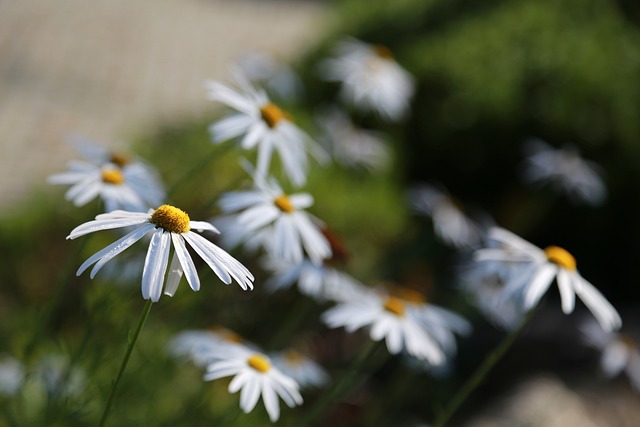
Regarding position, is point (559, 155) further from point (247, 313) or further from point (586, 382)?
point (247, 313)

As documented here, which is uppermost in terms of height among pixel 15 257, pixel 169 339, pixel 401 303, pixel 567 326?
pixel 401 303

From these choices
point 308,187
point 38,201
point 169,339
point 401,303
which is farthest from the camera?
point 38,201

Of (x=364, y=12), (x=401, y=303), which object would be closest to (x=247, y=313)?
(x=401, y=303)

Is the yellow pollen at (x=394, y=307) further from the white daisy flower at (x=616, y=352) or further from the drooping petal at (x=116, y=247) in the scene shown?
the white daisy flower at (x=616, y=352)

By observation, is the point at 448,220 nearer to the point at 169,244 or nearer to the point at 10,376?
the point at 10,376

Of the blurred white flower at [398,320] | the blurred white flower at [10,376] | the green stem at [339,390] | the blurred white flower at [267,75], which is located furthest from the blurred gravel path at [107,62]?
the green stem at [339,390]

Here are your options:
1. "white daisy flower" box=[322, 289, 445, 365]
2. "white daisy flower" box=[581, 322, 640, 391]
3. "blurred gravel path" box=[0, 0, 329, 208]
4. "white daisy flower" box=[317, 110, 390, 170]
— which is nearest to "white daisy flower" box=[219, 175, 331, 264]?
"white daisy flower" box=[322, 289, 445, 365]
